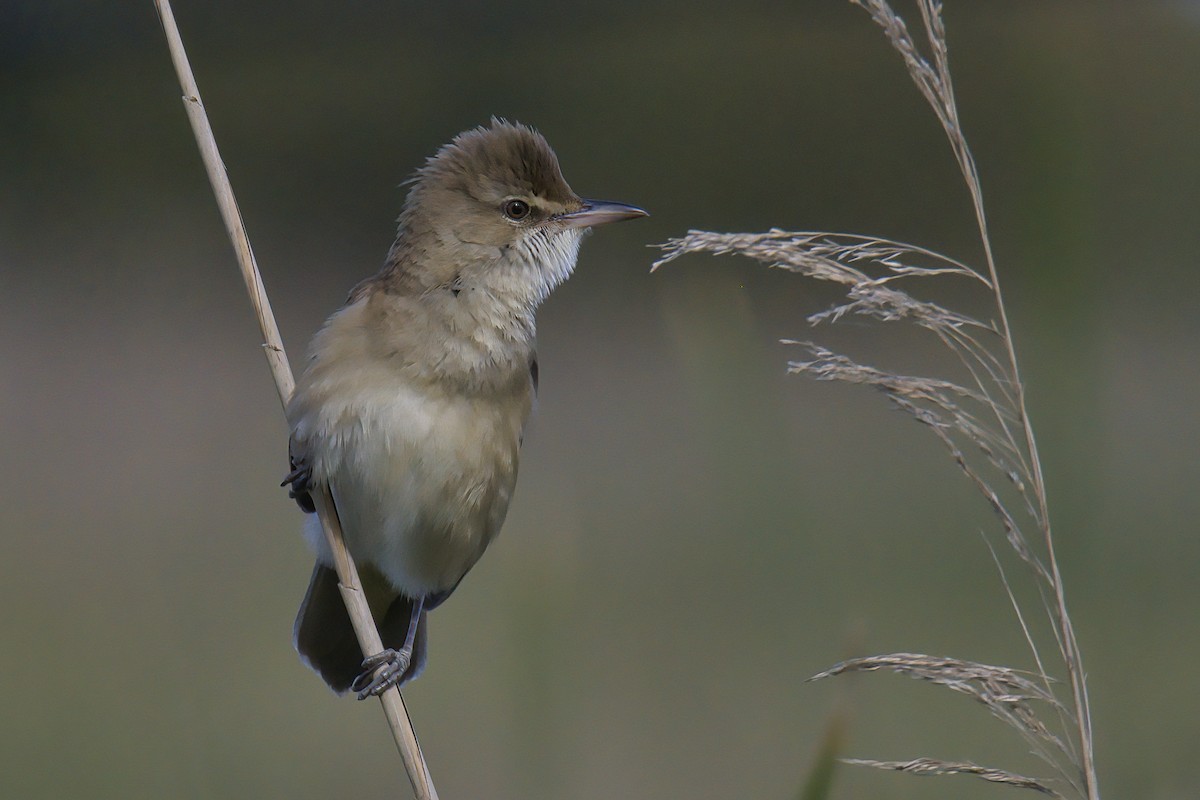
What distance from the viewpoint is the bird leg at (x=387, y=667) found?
1.61 m

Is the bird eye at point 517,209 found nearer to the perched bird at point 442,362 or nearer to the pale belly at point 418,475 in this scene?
the perched bird at point 442,362

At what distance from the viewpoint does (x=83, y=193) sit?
8.88 metres

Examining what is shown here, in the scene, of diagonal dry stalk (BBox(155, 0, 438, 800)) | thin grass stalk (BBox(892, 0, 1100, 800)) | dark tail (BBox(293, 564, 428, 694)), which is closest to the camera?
thin grass stalk (BBox(892, 0, 1100, 800))

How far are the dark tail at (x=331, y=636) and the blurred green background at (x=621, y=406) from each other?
0.95 feet

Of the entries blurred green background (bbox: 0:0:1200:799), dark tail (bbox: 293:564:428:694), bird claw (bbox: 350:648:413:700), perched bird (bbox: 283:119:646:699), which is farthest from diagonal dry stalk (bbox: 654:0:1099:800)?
dark tail (bbox: 293:564:428:694)

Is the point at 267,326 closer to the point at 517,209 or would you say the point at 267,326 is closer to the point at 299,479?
the point at 299,479

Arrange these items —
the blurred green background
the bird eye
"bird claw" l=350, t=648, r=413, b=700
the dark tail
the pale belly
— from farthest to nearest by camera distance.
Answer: the dark tail → the bird eye → the pale belly → the blurred green background → "bird claw" l=350, t=648, r=413, b=700

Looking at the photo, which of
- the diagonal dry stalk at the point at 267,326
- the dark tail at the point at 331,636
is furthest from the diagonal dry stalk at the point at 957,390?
the dark tail at the point at 331,636

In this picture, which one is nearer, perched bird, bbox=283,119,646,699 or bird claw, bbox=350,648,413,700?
bird claw, bbox=350,648,413,700

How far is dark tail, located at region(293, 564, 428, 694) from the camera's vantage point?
2.29 m

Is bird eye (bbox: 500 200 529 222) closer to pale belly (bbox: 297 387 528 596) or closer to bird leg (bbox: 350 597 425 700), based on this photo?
pale belly (bbox: 297 387 528 596)

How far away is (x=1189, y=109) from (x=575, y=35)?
448 centimetres

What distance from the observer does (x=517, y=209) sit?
6.69ft

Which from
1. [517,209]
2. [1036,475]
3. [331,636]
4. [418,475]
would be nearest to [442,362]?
[418,475]
